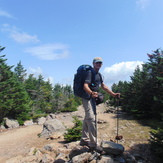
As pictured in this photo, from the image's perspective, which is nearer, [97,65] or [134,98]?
[97,65]

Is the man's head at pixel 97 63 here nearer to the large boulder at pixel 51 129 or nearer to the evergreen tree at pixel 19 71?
the large boulder at pixel 51 129

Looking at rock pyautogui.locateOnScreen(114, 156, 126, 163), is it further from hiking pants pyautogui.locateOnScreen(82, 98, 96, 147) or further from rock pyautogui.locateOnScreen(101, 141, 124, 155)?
hiking pants pyautogui.locateOnScreen(82, 98, 96, 147)

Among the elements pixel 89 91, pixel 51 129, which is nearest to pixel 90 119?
pixel 89 91

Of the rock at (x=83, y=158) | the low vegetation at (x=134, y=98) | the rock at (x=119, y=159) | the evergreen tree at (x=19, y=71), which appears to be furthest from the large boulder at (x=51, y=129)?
the evergreen tree at (x=19, y=71)

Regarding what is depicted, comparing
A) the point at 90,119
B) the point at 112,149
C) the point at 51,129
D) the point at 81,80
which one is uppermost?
the point at 81,80

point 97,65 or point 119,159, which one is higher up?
point 97,65

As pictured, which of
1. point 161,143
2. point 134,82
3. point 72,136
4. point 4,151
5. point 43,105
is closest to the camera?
point 161,143

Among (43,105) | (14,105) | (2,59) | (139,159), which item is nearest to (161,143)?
(139,159)

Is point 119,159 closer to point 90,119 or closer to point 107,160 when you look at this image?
point 107,160

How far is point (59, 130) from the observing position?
35.7 ft

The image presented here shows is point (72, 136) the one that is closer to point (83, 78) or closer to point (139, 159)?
point (139, 159)

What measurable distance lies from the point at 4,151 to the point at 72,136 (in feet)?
14.4

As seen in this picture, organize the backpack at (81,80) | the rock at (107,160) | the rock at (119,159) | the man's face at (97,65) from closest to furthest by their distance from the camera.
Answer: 1. the rock at (107,160)
2. the rock at (119,159)
3. the backpack at (81,80)
4. the man's face at (97,65)

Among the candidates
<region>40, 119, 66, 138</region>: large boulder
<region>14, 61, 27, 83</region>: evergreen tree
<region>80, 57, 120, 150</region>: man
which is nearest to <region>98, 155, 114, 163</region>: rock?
<region>80, 57, 120, 150</region>: man
